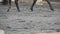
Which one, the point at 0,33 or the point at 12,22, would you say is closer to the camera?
the point at 0,33

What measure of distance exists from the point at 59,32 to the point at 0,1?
4.24m

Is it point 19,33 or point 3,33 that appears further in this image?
point 19,33

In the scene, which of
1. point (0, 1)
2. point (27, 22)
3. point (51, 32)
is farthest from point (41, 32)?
point (0, 1)

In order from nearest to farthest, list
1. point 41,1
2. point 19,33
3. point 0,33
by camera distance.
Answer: point 0,33
point 19,33
point 41,1

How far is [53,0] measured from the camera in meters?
7.57

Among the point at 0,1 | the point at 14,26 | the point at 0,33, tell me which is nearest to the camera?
the point at 0,33

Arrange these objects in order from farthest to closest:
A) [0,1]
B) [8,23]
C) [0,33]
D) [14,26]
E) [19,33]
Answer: [0,1], [8,23], [14,26], [19,33], [0,33]

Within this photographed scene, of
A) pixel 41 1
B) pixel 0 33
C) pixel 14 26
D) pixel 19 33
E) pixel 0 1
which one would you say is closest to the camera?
pixel 0 33

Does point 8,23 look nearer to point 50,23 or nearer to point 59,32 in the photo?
point 50,23

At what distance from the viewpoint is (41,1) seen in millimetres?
7305

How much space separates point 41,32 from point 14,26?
0.54 meters

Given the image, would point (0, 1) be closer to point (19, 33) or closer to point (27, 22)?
point (27, 22)

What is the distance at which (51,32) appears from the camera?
8.63 ft

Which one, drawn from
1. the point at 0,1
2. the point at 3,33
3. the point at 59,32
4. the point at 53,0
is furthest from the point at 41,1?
the point at 3,33
